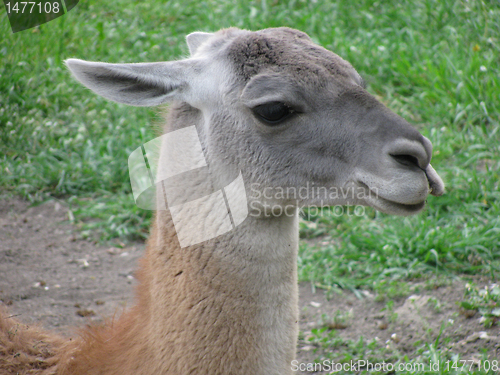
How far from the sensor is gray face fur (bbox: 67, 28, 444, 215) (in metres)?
2.78

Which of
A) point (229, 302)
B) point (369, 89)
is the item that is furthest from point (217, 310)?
point (369, 89)

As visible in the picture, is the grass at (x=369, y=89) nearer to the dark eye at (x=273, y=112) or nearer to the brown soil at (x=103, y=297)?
the brown soil at (x=103, y=297)

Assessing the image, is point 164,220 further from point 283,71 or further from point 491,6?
point 491,6

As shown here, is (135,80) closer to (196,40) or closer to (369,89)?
(196,40)

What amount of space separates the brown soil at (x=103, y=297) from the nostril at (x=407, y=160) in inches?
70.6

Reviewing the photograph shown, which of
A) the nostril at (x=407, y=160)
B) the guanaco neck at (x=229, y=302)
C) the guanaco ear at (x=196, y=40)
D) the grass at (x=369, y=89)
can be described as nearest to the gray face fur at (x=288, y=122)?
the nostril at (x=407, y=160)

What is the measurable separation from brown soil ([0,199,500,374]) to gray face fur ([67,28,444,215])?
4.68ft

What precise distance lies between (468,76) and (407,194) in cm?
413

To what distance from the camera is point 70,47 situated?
24.8 feet

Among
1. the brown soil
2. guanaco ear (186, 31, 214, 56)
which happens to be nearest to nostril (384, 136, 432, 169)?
guanaco ear (186, 31, 214, 56)

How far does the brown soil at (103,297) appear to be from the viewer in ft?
13.6

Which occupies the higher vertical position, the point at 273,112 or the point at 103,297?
the point at 273,112

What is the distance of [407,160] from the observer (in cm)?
275

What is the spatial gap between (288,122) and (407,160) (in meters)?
0.63
